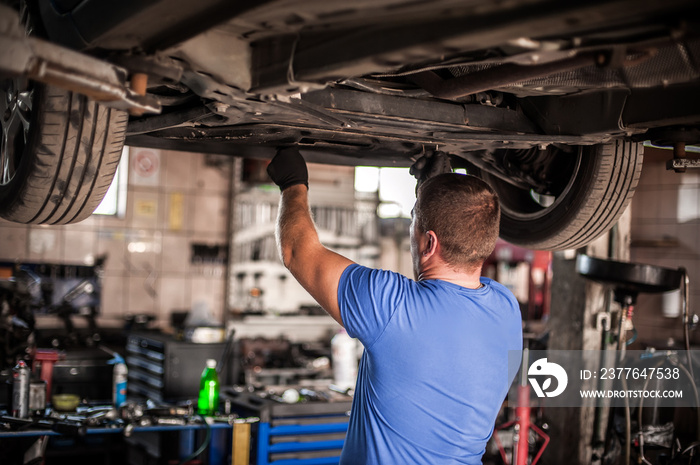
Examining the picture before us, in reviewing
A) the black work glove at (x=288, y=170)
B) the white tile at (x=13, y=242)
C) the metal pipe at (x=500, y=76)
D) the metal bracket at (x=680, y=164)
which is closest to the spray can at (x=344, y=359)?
the black work glove at (x=288, y=170)

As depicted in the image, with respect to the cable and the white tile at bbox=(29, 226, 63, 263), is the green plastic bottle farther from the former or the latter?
the white tile at bbox=(29, 226, 63, 263)

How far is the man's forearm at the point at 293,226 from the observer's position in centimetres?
178

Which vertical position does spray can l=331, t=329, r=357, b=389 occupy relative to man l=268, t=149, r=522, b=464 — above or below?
below

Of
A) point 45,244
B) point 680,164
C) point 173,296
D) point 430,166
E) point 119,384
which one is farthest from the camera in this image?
point 173,296

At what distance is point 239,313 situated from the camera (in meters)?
6.83

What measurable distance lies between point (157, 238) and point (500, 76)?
5996mm

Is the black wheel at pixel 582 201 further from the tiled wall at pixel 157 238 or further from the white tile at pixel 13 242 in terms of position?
the white tile at pixel 13 242

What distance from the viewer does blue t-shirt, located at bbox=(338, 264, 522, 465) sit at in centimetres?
162

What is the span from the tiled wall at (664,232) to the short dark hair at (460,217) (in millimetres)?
6731

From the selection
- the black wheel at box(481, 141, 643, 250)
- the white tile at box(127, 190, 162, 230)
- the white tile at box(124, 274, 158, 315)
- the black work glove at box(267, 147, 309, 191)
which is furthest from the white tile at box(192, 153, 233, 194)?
the black work glove at box(267, 147, 309, 191)

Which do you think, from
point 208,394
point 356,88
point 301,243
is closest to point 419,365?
point 301,243

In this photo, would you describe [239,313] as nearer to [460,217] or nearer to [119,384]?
[119,384]

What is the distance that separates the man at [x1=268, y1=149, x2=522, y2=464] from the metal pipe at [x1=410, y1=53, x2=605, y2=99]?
0.24m

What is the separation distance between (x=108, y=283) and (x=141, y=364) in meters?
3.08
